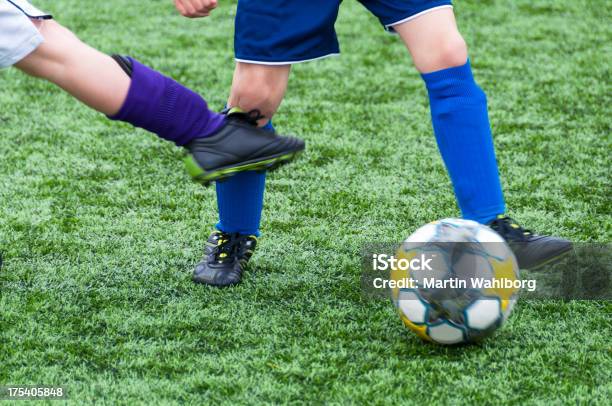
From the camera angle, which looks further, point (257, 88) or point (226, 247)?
point (226, 247)

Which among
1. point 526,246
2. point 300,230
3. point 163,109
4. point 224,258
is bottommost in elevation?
point 300,230

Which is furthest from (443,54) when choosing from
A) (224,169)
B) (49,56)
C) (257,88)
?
(49,56)

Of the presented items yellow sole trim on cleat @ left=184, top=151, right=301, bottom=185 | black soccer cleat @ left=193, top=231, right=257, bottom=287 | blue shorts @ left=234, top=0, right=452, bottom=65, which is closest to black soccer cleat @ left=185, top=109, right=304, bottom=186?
yellow sole trim on cleat @ left=184, top=151, right=301, bottom=185

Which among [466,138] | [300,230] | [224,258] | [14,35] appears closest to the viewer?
[14,35]

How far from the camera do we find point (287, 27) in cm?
285

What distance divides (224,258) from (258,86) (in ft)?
1.79

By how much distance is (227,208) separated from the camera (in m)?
3.13

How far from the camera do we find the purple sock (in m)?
2.46

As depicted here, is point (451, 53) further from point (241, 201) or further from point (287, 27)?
point (241, 201)

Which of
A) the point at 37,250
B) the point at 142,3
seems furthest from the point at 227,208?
the point at 142,3

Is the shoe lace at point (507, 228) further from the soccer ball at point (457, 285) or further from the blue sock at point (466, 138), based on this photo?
the soccer ball at point (457, 285)

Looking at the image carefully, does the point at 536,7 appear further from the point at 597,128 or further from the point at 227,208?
the point at 227,208

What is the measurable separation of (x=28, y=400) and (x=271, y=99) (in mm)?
1140

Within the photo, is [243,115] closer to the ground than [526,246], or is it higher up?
higher up
